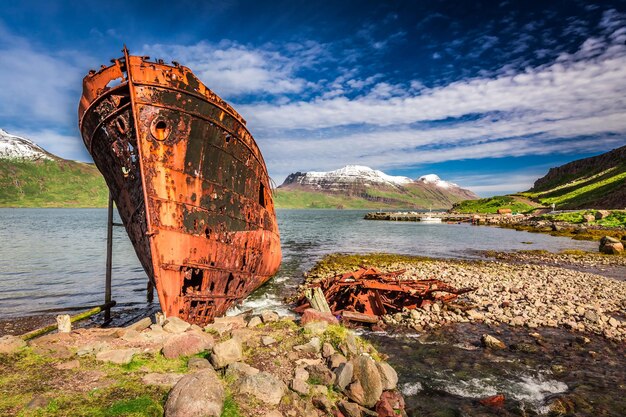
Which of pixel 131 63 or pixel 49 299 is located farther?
pixel 49 299

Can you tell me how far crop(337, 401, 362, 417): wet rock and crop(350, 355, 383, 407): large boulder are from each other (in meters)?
0.31

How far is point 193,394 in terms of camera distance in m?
4.76

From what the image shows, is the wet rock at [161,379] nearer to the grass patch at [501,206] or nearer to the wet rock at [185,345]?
the wet rock at [185,345]

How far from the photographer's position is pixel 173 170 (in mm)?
9320

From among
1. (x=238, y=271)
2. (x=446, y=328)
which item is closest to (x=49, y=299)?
(x=238, y=271)

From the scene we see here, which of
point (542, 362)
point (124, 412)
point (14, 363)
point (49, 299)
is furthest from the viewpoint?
point (49, 299)

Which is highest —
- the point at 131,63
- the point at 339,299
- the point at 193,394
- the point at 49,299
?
the point at 131,63

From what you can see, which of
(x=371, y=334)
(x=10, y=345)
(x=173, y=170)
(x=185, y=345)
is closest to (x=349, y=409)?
(x=185, y=345)

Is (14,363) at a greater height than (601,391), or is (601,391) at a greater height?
(14,363)

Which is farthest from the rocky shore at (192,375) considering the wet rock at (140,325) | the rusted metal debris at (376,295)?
the rusted metal debris at (376,295)

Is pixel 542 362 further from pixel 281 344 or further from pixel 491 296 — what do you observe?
pixel 281 344

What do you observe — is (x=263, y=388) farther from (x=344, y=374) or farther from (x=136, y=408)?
(x=136, y=408)

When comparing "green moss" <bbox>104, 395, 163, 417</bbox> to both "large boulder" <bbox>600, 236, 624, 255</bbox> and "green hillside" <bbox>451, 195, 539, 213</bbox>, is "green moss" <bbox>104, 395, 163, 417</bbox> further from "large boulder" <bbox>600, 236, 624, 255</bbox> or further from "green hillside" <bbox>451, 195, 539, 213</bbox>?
"green hillside" <bbox>451, 195, 539, 213</bbox>

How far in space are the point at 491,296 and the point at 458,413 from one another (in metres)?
9.48
